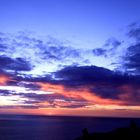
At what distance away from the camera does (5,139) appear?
11231cm

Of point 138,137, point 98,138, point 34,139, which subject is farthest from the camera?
point 34,139

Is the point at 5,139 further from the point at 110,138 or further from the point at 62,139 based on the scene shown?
the point at 110,138

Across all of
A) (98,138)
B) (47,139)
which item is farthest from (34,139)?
(98,138)

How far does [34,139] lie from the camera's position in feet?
357

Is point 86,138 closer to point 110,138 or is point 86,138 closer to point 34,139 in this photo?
point 110,138

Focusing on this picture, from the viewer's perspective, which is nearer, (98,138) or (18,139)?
(98,138)

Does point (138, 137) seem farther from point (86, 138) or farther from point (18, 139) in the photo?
point (18, 139)

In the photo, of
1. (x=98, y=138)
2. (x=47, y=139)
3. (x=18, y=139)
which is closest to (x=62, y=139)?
(x=47, y=139)

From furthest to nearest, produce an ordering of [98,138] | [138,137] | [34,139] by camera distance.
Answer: [34,139]
[98,138]
[138,137]

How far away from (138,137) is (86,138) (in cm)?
835

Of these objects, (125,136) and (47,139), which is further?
(47,139)

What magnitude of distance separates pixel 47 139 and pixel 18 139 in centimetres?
1139

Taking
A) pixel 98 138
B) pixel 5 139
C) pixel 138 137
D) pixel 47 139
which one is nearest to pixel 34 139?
pixel 47 139

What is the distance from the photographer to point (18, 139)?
112m
